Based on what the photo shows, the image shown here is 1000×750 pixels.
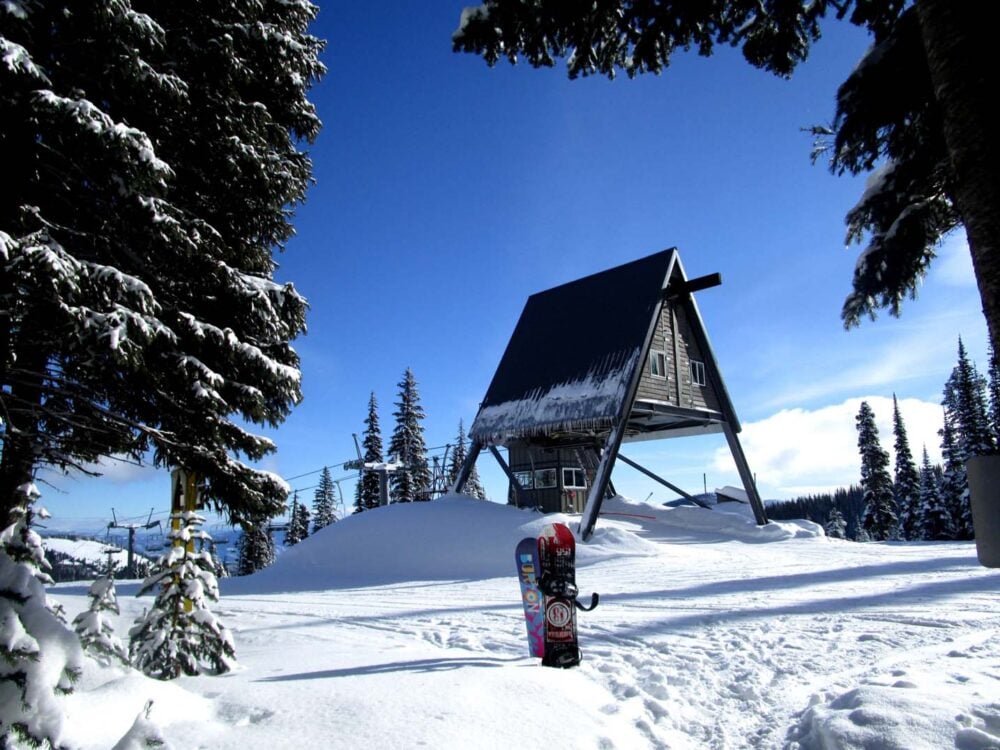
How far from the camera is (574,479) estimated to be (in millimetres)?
23719

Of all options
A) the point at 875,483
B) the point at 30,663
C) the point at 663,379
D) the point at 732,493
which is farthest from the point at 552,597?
the point at 875,483

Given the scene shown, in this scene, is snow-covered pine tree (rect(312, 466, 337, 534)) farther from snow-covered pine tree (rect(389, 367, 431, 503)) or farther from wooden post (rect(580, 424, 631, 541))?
wooden post (rect(580, 424, 631, 541))

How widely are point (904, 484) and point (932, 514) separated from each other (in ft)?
18.3

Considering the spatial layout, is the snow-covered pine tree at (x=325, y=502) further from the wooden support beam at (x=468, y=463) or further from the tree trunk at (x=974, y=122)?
the tree trunk at (x=974, y=122)

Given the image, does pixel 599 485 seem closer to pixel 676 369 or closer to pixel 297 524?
pixel 676 369

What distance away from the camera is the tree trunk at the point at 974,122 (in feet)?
9.43

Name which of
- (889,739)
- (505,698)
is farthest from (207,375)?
(889,739)

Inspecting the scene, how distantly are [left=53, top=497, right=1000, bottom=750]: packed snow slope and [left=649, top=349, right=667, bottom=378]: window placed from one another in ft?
25.0

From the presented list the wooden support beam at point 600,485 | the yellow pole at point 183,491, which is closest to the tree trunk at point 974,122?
the yellow pole at point 183,491

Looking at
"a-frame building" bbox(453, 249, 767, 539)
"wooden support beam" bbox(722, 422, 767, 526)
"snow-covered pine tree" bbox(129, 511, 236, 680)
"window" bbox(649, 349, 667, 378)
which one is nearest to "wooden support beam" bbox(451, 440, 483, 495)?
"a-frame building" bbox(453, 249, 767, 539)

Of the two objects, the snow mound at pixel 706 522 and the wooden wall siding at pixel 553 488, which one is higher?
the wooden wall siding at pixel 553 488

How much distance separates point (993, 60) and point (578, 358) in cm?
1828

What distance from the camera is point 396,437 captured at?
4691cm

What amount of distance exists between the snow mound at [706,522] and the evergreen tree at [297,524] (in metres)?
41.0
